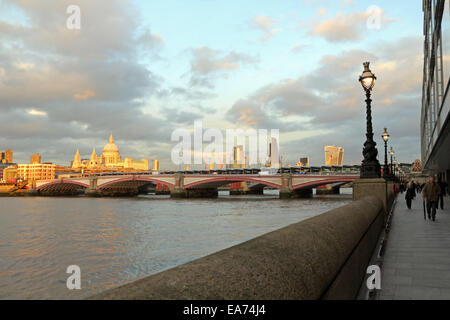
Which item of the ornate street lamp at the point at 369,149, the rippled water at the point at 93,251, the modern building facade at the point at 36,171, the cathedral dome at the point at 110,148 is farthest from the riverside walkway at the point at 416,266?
the cathedral dome at the point at 110,148

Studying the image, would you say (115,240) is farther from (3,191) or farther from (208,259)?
(3,191)

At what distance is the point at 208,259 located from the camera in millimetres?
1768

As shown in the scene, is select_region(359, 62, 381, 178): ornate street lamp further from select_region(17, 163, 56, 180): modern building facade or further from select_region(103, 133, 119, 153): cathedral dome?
select_region(103, 133, 119, 153): cathedral dome

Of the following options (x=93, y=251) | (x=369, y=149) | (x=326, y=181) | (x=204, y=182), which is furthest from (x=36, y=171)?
(x=369, y=149)

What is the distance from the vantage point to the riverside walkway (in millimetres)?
4246

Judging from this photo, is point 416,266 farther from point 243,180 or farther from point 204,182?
point 204,182

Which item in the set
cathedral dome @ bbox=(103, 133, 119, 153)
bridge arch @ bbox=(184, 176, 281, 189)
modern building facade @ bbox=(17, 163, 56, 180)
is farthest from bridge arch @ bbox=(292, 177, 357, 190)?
cathedral dome @ bbox=(103, 133, 119, 153)

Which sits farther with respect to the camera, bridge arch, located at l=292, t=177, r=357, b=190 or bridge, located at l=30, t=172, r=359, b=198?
bridge, located at l=30, t=172, r=359, b=198

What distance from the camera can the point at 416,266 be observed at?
560cm

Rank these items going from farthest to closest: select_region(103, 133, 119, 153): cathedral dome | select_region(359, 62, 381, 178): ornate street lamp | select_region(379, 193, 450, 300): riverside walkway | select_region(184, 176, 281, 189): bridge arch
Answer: select_region(103, 133, 119, 153): cathedral dome
select_region(184, 176, 281, 189): bridge arch
select_region(359, 62, 381, 178): ornate street lamp
select_region(379, 193, 450, 300): riverside walkway

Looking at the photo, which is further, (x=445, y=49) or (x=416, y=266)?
(x=445, y=49)

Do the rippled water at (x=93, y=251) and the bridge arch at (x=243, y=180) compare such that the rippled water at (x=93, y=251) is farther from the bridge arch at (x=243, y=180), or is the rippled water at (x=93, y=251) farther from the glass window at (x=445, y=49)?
the bridge arch at (x=243, y=180)
